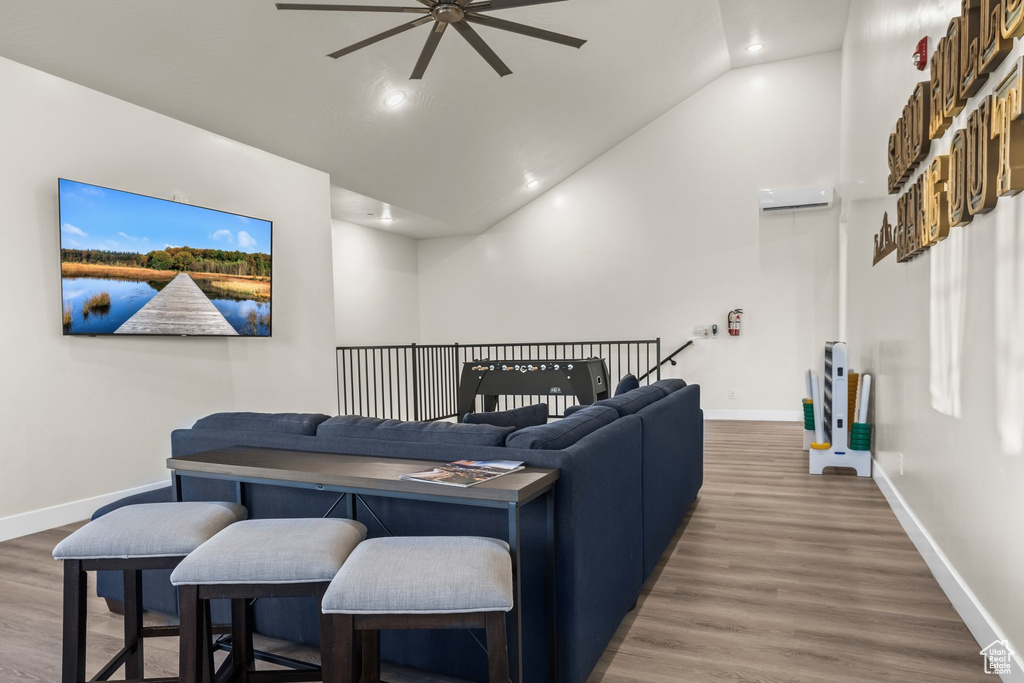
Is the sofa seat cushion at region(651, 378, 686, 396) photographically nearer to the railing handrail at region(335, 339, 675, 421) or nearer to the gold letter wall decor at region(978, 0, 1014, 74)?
the gold letter wall decor at region(978, 0, 1014, 74)

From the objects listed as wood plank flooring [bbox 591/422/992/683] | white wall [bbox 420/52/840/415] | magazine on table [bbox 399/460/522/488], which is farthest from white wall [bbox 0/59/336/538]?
white wall [bbox 420/52/840/415]

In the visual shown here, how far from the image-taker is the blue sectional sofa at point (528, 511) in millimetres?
1864

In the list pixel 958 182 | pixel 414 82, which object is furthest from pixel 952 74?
pixel 414 82

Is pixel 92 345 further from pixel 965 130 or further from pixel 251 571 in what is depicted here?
pixel 965 130

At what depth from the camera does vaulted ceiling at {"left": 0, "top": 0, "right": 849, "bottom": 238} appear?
13.3 ft

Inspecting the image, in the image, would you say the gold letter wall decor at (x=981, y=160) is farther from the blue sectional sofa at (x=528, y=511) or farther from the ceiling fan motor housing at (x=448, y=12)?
the ceiling fan motor housing at (x=448, y=12)

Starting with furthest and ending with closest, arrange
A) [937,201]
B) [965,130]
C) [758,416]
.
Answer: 1. [758,416]
2. [937,201]
3. [965,130]

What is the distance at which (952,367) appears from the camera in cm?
252

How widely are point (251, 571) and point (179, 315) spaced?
3760 mm

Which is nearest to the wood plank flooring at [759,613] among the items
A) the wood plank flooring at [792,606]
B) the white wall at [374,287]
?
the wood plank flooring at [792,606]

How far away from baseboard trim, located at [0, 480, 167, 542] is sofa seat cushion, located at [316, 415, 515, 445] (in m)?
2.11

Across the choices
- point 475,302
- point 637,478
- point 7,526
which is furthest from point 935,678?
point 475,302

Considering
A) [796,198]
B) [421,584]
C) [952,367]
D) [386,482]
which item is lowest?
[421,584]

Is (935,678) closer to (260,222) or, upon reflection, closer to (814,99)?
(260,222)
